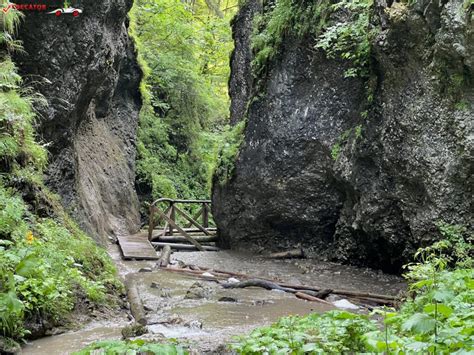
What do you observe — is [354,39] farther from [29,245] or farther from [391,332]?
[391,332]

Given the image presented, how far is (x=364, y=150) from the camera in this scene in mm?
11039

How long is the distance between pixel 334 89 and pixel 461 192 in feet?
17.1

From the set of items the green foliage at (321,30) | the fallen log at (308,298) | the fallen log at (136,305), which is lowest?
the fallen log at (308,298)

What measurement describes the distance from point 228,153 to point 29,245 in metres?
9.81

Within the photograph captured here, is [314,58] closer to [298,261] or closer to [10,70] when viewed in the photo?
[298,261]

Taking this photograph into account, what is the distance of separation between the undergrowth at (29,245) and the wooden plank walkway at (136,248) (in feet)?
12.6

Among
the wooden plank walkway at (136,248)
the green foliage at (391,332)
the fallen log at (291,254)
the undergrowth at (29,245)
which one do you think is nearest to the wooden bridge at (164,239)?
the wooden plank walkway at (136,248)

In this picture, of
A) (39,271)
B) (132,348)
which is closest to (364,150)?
(39,271)

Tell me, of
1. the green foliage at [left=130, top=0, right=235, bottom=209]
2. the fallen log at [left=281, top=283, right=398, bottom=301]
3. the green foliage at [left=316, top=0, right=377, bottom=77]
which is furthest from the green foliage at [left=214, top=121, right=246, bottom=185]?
the green foliage at [left=130, top=0, right=235, bottom=209]

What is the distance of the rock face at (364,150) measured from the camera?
8562mm

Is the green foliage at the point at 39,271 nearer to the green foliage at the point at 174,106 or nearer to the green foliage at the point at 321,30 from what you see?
the green foliage at the point at 321,30

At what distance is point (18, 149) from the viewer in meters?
7.61

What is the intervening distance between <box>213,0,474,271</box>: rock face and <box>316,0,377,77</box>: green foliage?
19.0 inches

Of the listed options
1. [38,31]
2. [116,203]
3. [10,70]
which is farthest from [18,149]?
[116,203]
